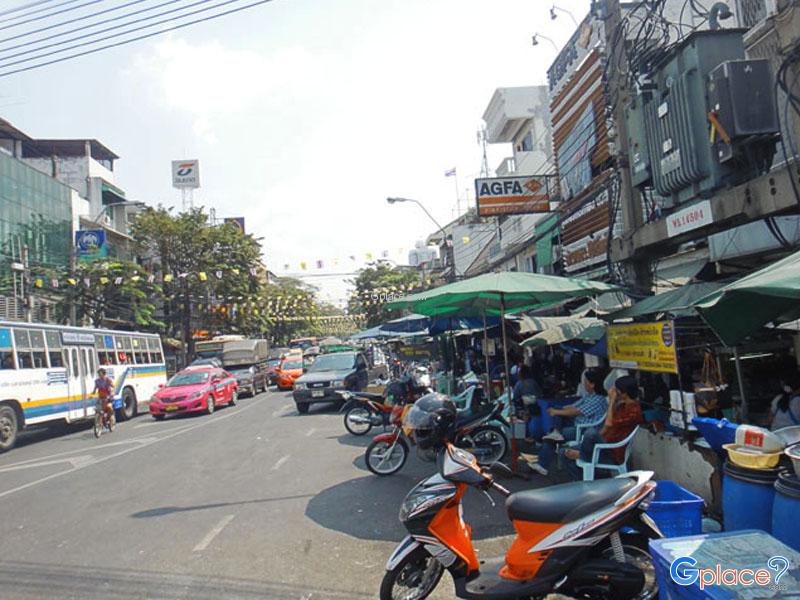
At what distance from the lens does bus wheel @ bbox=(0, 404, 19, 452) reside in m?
12.3

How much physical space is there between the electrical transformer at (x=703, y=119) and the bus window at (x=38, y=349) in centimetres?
1416

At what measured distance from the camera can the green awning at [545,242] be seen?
18.6m

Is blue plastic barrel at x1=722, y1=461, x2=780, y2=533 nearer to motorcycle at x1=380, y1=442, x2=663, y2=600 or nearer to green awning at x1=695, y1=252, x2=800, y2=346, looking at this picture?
motorcycle at x1=380, y1=442, x2=663, y2=600

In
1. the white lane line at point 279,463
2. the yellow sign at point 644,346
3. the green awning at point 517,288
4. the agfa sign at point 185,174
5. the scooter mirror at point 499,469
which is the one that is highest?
the agfa sign at point 185,174

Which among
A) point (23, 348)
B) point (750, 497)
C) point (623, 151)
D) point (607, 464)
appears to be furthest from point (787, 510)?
point (23, 348)

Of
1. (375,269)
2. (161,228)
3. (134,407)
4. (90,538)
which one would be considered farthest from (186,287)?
(90,538)

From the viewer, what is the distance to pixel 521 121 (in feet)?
86.0

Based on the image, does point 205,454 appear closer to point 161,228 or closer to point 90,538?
point 90,538

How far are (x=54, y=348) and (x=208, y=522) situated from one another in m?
11.3

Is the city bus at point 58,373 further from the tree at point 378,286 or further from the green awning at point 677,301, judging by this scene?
the tree at point 378,286

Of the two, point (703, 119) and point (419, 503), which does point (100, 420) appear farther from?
point (703, 119)

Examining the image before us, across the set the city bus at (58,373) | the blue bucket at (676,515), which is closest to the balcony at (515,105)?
the city bus at (58,373)

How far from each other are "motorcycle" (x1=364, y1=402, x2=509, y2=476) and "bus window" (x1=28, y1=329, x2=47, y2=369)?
1041cm

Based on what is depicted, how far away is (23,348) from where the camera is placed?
13.4 m
